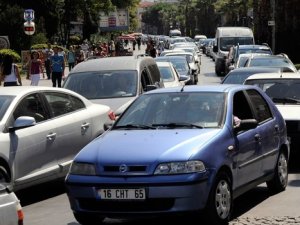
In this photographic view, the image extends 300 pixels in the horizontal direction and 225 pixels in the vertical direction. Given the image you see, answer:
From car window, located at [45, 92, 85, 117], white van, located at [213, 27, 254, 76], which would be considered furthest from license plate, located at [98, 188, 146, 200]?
white van, located at [213, 27, 254, 76]

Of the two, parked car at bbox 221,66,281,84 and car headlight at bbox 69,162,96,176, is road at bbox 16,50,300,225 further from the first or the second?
parked car at bbox 221,66,281,84

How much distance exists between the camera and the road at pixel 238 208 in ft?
27.8

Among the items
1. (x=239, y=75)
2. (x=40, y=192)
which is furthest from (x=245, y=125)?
(x=239, y=75)

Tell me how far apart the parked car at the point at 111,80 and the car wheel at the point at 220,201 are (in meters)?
6.20

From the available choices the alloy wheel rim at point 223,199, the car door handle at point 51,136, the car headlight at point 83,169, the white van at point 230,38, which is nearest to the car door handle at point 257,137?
the alloy wheel rim at point 223,199

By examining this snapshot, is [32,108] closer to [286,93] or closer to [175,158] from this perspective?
[175,158]

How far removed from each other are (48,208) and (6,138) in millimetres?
1020

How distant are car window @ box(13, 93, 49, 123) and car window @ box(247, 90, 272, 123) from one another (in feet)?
8.81

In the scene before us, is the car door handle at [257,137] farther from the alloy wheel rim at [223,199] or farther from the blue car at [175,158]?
the alloy wheel rim at [223,199]

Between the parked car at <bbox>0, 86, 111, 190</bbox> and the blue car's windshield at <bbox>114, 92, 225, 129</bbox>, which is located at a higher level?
the blue car's windshield at <bbox>114, 92, 225, 129</bbox>

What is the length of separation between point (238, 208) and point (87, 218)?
80.6 inches

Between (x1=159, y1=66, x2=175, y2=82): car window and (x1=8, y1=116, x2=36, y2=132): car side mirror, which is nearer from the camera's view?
(x1=8, y1=116, x2=36, y2=132): car side mirror

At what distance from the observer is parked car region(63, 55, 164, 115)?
14.6 m

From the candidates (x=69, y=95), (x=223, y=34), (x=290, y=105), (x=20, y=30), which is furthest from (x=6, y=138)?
(x=20, y=30)
